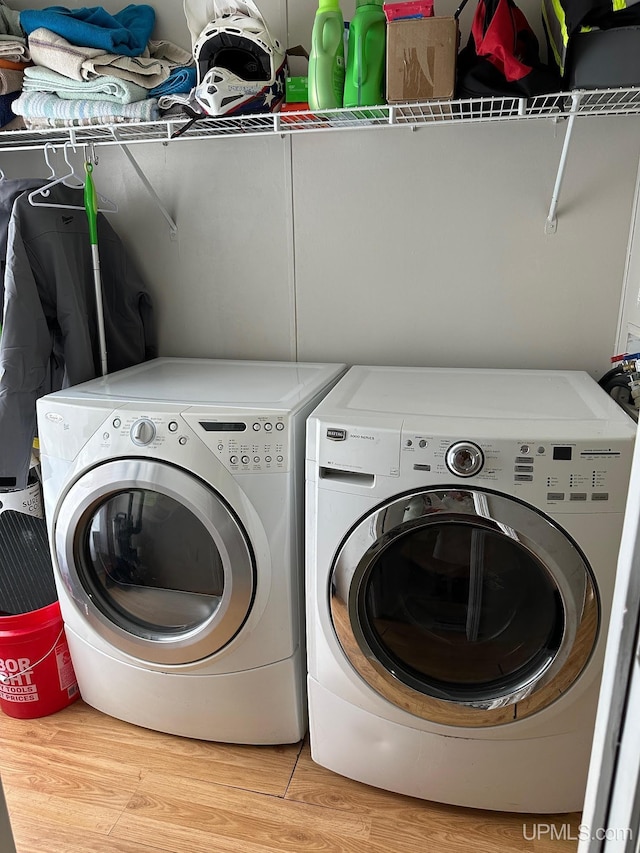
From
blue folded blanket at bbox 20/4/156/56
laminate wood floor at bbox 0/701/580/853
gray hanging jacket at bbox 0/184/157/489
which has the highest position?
blue folded blanket at bbox 20/4/156/56

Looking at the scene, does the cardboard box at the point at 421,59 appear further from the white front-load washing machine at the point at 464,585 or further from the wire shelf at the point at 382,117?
the white front-load washing machine at the point at 464,585

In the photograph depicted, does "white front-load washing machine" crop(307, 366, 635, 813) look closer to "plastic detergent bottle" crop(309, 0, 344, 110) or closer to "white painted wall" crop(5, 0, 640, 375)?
"white painted wall" crop(5, 0, 640, 375)

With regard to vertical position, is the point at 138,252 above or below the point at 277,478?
above

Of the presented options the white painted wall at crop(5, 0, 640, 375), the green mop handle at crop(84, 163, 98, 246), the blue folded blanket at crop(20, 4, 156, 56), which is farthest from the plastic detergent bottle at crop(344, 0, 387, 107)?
the green mop handle at crop(84, 163, 98, 246)

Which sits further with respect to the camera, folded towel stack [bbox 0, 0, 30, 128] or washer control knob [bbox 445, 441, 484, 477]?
folded towel stack [bbox 0, 0, 30, 128]

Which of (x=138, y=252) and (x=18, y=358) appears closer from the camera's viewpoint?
(x=18, y=358)

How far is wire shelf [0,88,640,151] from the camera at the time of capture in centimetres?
147

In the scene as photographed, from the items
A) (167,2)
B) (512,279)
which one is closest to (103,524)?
(512,279)

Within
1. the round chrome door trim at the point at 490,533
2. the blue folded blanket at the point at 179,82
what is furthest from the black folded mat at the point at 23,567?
the blue folded blanket at the point at 179,82

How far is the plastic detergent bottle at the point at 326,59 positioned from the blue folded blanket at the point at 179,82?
1.36 ft

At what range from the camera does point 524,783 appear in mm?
1447

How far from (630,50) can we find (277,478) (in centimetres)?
117

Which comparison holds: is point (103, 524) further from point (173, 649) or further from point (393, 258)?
point (393, 258)

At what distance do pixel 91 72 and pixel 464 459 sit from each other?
4.85ft
